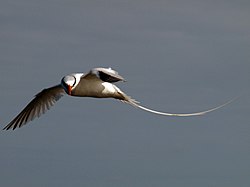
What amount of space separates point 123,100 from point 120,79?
3341 millimetres

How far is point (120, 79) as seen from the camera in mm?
15992

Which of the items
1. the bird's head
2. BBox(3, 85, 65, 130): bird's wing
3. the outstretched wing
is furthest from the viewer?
BBox(3, 85, 65, 130): bird's wing

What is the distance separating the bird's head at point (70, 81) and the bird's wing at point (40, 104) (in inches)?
203

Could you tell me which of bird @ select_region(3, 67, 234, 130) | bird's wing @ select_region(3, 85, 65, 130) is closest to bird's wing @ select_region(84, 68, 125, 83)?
bird @ select_region(3, 67, 234, 130)

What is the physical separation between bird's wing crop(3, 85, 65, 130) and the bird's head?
5.16 meters

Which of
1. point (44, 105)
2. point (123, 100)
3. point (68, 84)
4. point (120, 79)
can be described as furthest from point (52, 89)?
point (120, 79)

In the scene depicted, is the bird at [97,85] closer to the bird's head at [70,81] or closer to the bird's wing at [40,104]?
the bird's head at [70,81]

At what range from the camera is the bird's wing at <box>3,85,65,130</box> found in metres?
22.8

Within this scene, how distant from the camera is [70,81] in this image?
17375mm

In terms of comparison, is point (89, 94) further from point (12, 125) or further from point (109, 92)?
point (12, 125)

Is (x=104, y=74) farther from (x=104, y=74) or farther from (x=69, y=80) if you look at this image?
(x=69, y=80)

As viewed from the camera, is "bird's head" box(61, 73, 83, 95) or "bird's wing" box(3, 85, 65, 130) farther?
"bird's wing" box(3, 85, 65, 130)

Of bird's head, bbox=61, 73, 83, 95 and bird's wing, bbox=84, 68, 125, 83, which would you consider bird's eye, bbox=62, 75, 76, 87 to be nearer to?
bird's head, bbox=61, 73, 83, 95

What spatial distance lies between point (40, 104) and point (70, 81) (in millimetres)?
5788
